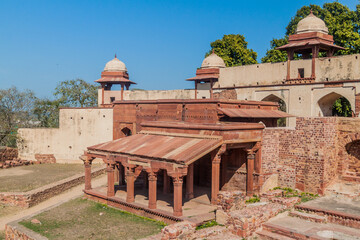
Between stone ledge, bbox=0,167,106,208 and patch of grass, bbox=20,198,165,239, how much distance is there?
2737mm

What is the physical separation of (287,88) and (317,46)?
115 inches

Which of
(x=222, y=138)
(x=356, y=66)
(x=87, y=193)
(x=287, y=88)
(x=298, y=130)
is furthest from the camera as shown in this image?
(x=287, y=88)

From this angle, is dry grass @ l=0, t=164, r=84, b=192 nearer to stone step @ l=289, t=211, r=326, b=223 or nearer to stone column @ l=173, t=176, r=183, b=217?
stone column @ l=173, t=176, r=183, b=217

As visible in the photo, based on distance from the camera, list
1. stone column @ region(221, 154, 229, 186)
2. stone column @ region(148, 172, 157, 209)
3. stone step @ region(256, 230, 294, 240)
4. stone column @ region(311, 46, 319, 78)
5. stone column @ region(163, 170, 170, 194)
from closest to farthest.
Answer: stone step @ region(256, 230, 294, 240) → stone column @ region(148, 172, 157, 209) → stone column @ region(221, 154, 229, 186) → stone column @ region(163, 170, 170, 194) → stone column @ region(311, 46, 319, 78)

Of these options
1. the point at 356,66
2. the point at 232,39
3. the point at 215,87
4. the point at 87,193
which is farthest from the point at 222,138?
the point at 232,39

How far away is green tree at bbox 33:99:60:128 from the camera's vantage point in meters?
35.4

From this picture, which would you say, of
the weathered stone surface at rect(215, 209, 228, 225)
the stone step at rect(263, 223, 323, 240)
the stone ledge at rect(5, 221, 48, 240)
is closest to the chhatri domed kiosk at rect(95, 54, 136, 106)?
the stone ledge at rect(5, 221, 48, 240)

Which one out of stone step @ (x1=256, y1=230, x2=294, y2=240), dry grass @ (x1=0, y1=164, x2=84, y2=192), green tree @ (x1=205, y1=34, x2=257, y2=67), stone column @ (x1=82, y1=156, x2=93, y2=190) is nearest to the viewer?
stone step @ (x1=256, y1=230, x2=294, y2=240)

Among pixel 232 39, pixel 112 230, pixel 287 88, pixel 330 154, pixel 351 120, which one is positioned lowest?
pixel 112 230

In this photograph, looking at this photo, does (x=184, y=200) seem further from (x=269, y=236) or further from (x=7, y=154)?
(x=7, y=154)

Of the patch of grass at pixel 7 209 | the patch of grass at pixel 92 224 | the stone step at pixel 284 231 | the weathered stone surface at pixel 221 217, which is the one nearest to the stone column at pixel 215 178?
the weathered stone surface at pixel 221 217

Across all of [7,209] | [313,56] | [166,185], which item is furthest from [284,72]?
[7,209]

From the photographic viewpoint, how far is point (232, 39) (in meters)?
34.2

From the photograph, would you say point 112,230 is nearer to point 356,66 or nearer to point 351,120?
point 351,120
